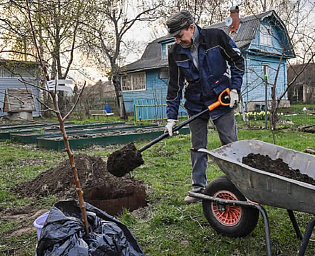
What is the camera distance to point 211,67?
3.06 meters

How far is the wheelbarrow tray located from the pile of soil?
1.45 m

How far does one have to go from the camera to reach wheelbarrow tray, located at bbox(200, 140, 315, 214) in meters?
1.77

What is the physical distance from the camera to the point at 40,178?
426 cm

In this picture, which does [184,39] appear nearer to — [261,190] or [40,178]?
[261,190]

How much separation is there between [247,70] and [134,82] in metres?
9.36

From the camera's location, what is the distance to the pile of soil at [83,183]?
11.4ft

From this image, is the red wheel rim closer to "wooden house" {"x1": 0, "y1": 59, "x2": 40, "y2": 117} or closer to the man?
the man

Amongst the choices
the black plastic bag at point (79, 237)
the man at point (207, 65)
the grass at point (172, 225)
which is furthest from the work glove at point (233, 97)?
the black plastic bag at point (79, 237)

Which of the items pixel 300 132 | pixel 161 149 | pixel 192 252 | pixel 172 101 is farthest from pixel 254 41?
pixel 192 252

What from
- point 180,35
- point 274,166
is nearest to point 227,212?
point 274,166

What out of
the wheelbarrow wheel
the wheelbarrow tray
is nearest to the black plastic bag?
the wheelbarrow tray

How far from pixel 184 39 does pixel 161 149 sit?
4060mm

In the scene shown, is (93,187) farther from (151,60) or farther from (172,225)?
(151,60)

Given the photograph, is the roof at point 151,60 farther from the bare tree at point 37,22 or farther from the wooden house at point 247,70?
the bare tree at point 37,22
